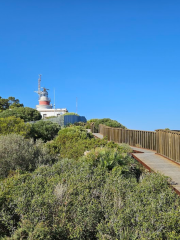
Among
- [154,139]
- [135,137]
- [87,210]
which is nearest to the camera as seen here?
[87,210]

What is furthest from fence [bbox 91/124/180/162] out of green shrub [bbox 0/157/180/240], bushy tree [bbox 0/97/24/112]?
bushy tree [bbox 0/97/24/112]

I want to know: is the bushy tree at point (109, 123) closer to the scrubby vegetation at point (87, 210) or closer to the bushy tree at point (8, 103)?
the scrubby vegetation at point (87, 210)

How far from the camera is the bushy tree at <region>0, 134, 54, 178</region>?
725 centimetres

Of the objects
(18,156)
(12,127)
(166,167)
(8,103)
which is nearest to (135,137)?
(166,167)

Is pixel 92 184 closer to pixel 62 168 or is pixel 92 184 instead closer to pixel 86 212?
pixel 86 212

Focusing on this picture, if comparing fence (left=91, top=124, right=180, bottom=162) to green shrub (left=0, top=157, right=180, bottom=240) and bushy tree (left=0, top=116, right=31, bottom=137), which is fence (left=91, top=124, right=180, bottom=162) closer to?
green shrub (left=0, top=157, right=180, bottom=240)

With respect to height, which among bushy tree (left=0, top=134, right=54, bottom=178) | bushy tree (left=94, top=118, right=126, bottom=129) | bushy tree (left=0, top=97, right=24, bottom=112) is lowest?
bushy tree (left=0, top=134, right=54, bottom=178)

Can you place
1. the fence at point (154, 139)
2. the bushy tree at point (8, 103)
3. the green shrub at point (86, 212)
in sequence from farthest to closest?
1. the bushy tree at point (8, 103)
2. the fence at point (154, 139)
3. the green shrub at point (86, 212)

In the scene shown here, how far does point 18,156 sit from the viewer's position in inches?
296

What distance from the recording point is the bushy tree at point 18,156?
7250 millimetres

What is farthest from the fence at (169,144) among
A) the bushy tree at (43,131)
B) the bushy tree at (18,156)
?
the bushy tree at (43,131)

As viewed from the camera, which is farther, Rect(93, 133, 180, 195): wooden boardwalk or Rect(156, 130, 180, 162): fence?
Rect(156, 130, 180, 162): fence

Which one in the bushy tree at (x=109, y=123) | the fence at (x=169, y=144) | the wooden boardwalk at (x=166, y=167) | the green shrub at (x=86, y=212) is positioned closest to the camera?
the green shrub at (x=86, y=212)

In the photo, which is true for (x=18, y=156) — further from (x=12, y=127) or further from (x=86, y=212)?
(x=12, y=127)
